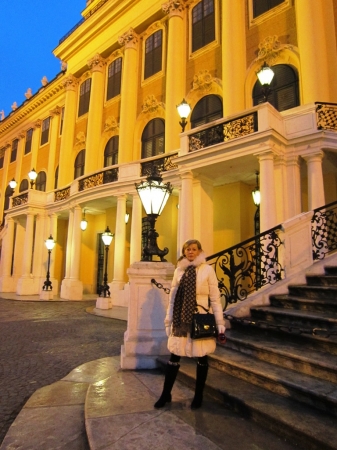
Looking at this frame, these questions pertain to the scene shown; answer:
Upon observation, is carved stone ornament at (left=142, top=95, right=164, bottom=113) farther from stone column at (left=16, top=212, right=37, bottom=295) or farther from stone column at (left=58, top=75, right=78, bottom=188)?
stone column at (left=16, top=212, right=37, bottom=295)

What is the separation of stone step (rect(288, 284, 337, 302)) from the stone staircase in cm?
2

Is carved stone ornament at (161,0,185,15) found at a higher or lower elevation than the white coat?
higher

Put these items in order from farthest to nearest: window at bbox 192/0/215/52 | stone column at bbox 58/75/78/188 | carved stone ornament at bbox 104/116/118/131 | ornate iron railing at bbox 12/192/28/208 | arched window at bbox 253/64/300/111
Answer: stone column at bbox 58/75/78/188
ornate iron railing at bbox 12/192/28/208
carved stone ornament at bbox 104/116/118/131
window at bbox 192/0/215/52
arched window at bbox 253/64/300/111

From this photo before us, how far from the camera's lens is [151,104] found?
61.0 feet

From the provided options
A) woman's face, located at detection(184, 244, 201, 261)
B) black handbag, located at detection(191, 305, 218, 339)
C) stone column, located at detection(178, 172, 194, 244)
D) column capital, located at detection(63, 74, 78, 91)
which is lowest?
black handbag, located at detection(191, 305, 218, 339)

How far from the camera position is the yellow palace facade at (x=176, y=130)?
1062 centimetres

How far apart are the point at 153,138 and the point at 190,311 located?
53.7 ft

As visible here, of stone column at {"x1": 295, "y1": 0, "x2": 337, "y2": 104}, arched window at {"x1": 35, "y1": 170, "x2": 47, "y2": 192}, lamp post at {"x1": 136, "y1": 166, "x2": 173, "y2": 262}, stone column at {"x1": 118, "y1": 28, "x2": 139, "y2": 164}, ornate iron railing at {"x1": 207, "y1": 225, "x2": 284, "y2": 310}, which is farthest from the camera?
arched window at {"x1": 35, "y1": 170, "x2": 47, "y2": 192}

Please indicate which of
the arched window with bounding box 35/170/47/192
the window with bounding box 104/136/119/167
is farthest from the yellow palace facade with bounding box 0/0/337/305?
the arched window with bounding box 35/170/47/192

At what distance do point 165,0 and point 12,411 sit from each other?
2078 centimetres

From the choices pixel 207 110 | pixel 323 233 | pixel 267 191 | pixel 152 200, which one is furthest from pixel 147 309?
pixel 207 110

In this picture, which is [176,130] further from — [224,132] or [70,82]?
[70,82]

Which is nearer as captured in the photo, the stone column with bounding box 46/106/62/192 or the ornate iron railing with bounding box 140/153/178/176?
the ornate iron railing with bounding box 140/153/178/176

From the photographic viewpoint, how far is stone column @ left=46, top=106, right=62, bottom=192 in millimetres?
26156
